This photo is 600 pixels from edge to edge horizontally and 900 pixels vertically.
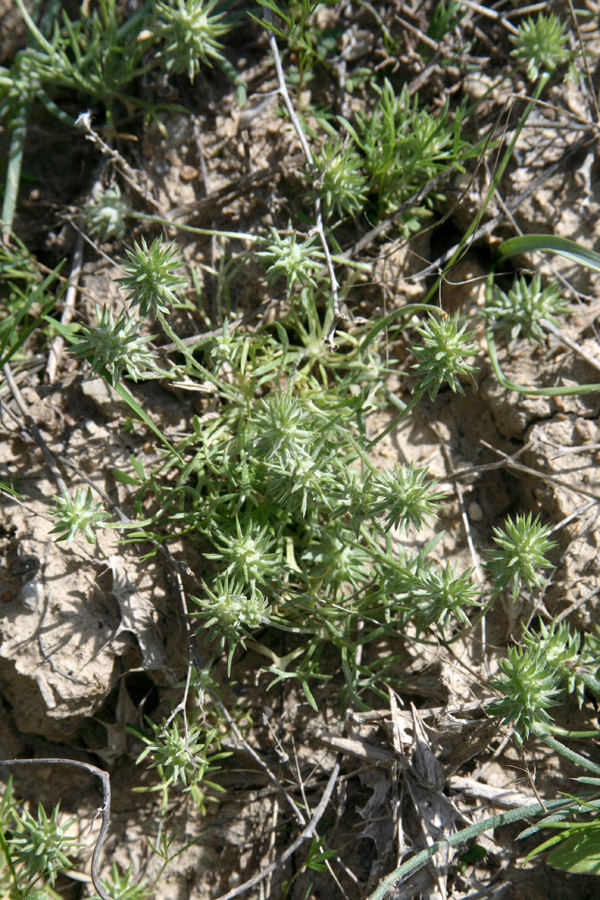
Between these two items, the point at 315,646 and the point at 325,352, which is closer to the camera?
the point at 315,646

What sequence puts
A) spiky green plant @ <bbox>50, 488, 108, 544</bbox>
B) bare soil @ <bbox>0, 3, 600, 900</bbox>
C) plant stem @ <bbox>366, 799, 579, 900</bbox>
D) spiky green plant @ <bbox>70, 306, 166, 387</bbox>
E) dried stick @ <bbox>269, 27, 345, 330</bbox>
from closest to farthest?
plant stem @ <bbox>366, 799, 579, 900</bbox> < spiky green plant @ <bbox>70, 306, 166, 387</bbox> < spiky green plant @ <bbox>50, 488, 108, 544</bbox> < bare soil @ <bbox>0, 3, 600, 900</bbox> < dried stick @ <bbox>269, 27, 345, 330</bbox>

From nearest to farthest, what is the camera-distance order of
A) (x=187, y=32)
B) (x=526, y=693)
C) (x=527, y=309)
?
(x=526, y=693), (x=187, y=32), (x=527, y=309)

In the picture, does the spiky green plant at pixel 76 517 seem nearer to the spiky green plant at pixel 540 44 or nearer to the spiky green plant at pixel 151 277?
the spiky green plant at pixel 151 277

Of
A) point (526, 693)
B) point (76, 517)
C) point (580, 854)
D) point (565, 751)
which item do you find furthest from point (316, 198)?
point (580, 854)

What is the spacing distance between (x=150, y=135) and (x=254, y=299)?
0.99 metres

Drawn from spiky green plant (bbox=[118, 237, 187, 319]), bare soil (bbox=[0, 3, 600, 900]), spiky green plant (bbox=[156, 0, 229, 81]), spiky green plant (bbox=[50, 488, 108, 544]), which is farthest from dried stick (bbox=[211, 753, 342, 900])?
spiky green plant (bbox=[156, 0, 229, 81])

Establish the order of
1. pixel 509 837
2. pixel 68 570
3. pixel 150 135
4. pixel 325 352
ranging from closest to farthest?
pixel 509 837, pixel 68 570, pixel 325 352, pixel 150 135

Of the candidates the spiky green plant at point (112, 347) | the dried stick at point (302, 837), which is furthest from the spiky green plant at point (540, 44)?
the dried stick at point (302, 837)

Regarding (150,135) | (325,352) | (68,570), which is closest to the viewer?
(68,570)

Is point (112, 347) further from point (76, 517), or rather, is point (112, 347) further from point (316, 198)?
point (316, 198)

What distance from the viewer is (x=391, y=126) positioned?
3.04 meters

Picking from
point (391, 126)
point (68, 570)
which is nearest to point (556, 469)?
point (391, 126)

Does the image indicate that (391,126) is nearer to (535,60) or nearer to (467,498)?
(535,60)

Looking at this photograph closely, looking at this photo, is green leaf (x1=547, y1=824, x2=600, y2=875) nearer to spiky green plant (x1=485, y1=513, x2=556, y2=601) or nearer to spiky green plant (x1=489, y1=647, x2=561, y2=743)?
spiky green plant (x1=489, y1=647, x2=561, y2=743)
